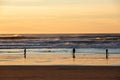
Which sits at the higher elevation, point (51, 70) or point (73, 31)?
point (73, 31)

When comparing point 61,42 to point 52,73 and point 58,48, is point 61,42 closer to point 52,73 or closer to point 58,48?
point 58,48

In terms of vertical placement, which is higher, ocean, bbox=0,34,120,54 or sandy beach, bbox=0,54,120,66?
ocean, bbox=0,34,120,54

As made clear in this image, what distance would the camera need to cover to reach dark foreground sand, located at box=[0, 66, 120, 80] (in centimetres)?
95

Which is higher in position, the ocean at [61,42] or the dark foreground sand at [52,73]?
the ocean at [61,42]

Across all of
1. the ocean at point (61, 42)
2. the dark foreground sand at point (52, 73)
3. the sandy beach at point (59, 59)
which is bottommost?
the dark foreground sand at point (52, 73)

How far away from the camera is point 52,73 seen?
0.96 m

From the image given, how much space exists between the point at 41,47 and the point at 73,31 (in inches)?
6.1

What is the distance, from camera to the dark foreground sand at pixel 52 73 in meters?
0.95

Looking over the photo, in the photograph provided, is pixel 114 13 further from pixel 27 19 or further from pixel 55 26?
pixel 27 19

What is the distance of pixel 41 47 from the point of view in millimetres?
963

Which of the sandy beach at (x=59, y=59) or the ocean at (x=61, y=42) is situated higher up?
the ocean at (x=61, y=42)

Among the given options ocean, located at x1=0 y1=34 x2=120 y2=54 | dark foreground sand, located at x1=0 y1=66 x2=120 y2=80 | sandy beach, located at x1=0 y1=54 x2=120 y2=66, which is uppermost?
ocean, located at x1=0 y1=34 x2=120 y2=54

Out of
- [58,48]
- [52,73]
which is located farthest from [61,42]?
[52,73]

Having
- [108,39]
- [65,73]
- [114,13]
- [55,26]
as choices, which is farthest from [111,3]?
[65,73]
